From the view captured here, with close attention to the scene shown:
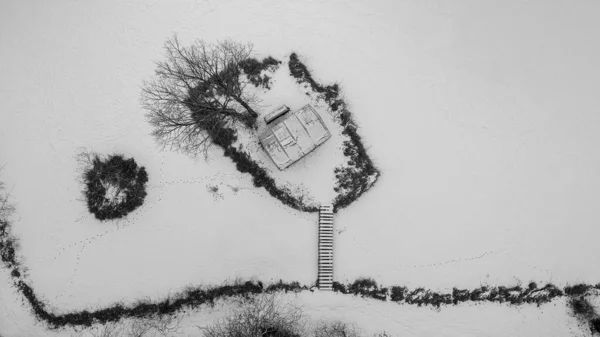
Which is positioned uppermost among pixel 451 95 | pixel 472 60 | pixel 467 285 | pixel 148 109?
pixel 472 60

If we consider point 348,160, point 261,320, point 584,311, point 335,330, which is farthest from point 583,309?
point 261,320

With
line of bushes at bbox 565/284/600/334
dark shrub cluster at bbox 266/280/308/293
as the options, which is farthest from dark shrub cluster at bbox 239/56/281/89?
line of bushes at bbox 565/284/600/334

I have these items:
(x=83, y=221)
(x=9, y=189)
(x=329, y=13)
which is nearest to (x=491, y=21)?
(x=329, y=13)

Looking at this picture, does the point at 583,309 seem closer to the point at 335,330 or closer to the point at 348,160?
the point at 335,330

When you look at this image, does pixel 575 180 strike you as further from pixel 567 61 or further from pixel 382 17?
pixel 382 17

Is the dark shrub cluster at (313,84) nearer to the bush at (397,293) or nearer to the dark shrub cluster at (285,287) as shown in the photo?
the dark shrub cluster at (285,287)
